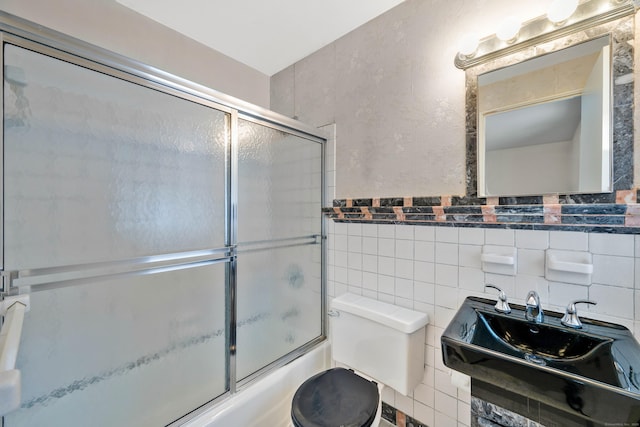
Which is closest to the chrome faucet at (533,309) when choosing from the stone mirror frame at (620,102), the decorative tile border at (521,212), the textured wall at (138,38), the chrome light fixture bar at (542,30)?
the decorative tile border at (521,212)

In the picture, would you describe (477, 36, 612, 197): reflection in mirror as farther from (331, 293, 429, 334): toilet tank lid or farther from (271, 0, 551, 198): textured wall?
(331, 293, 429, 334): toilet tank lid

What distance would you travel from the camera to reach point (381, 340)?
1.40 meters

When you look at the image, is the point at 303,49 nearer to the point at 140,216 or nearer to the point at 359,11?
the point at 359,11

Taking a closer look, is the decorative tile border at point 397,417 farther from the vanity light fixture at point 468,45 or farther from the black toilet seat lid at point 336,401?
the vanity light fixture at point 468,45

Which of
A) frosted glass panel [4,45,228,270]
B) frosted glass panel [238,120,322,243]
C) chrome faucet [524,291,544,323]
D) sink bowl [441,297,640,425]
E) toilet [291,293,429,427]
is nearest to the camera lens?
sink bowl [441,297,640,425]

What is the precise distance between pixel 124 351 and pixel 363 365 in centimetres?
115

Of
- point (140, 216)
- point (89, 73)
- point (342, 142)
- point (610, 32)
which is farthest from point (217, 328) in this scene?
point (610, 32)

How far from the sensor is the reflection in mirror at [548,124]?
1.01 metres

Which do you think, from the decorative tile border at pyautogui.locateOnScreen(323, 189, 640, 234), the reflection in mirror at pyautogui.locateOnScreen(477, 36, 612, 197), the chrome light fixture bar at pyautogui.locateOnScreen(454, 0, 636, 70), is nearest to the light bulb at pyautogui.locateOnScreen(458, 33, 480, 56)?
the chrome light fixture bar at pyautogui.locateOnScreen(454, 0, 636, 70)

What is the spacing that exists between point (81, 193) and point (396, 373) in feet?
5.18

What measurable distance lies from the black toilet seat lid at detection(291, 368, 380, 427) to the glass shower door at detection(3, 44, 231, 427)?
1.42 ft

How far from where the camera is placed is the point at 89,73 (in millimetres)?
947

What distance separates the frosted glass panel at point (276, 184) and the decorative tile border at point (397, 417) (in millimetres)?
1178

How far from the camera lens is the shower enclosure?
860mm
